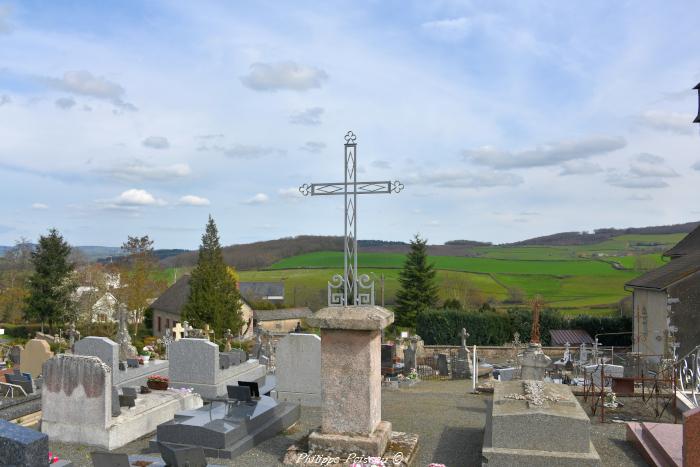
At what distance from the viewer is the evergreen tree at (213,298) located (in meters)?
36.2

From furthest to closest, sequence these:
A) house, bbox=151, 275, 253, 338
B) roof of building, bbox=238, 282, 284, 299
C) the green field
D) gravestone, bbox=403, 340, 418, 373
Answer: roof of building, bbox=238, 282, 284, 299 < the green field < house, bbox=151, 275, 253, 338 < gravestone, bbox=403, 340, 418, 373

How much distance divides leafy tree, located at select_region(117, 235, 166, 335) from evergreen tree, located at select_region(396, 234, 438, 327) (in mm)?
18336

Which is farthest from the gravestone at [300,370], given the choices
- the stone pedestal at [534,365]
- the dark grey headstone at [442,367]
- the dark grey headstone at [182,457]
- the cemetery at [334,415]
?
the dark grey headstone at [442,367]

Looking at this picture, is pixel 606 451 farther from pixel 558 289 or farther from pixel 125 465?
pixel 558 289

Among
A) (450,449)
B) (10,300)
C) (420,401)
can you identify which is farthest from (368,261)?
(450,449)

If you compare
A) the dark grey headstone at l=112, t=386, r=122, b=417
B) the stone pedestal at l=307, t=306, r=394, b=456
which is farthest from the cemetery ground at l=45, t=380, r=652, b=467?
the stone pedestal at l=307, t=306, r=394, b=456

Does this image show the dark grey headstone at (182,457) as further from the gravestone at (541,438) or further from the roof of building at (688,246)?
the roof of building at (688,246)

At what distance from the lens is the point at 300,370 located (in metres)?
12.4

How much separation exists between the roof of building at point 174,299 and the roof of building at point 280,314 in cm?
586

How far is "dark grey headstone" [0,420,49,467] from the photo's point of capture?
564cm

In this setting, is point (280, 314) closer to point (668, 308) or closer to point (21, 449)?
point (668, 308)

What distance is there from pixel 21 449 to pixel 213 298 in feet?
103

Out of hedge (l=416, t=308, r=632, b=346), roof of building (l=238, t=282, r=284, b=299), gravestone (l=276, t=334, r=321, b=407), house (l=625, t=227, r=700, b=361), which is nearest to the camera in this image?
gravestone (l=276, t=334, r=321, b=407)

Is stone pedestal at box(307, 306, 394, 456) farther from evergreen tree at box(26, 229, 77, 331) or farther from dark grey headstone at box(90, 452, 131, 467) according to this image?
evergreen tree at box(26, 229, 77, 331)
